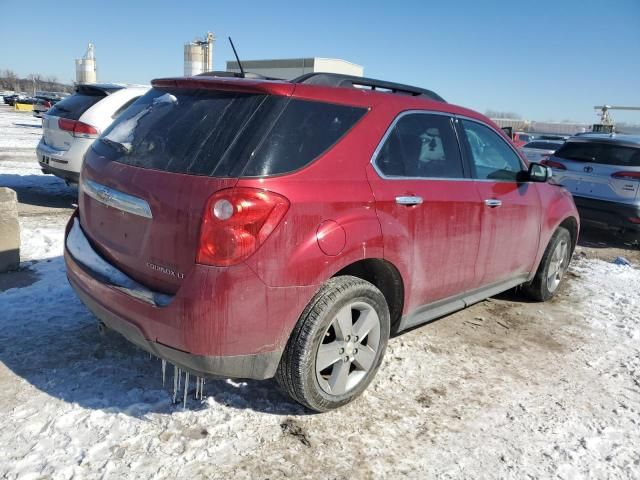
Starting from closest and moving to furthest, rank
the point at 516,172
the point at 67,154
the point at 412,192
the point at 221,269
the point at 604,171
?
the point at 221,269 → the point at 412,192 → the point at 516,172 → the point at 67,154 → the point at 604,171

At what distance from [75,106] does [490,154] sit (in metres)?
6.05

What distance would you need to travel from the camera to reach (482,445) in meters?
2.79

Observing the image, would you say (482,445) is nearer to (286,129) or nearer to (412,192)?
(412,192)

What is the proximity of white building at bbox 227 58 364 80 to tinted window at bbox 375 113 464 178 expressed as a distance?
2499 cm

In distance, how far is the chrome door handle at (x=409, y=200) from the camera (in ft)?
9.94

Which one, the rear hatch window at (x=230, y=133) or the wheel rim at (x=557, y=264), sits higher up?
the rear hatch window at (x=230, y=133)

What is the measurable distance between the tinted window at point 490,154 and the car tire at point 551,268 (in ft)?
3.42

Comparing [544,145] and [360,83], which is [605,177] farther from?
[544,145]

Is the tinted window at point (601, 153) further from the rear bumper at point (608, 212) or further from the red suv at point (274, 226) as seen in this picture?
the red suv at point (274, 226)

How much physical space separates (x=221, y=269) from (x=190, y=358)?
468 mm

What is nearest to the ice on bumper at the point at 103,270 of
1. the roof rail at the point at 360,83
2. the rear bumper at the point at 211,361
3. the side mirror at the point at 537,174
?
the rear bumper at the point at 211,361

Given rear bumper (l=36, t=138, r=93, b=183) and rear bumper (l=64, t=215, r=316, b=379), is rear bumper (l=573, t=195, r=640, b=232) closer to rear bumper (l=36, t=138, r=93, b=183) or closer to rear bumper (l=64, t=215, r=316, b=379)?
rear bumper (l=64, t=215, r=316, b=379)

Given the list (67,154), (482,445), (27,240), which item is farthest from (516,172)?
(67,154)

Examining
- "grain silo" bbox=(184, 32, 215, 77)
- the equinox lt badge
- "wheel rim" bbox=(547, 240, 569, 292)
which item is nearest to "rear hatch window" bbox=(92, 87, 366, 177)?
the equinox lt badge
